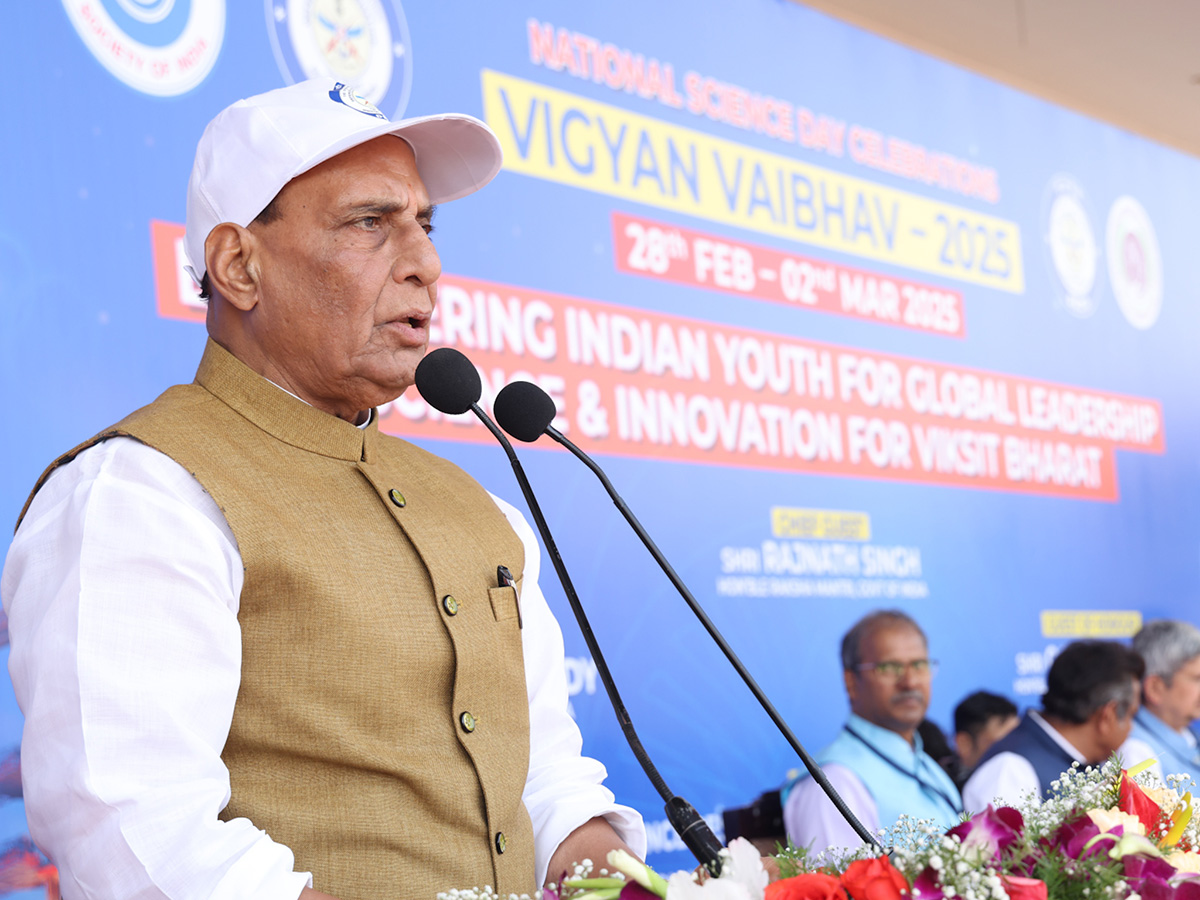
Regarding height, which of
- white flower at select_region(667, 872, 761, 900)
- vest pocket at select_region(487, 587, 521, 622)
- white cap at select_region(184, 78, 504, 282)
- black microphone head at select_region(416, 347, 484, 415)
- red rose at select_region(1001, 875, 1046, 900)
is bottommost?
red rose at select_region(1001, 875, 1046, 900)

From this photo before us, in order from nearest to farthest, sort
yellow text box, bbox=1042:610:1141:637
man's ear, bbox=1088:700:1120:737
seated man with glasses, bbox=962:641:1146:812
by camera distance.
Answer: seated man with glasses, bbox=962:641:1146:812 → man's ear, bbox=1088:700:1120:737 → yellow text box, bbox=1042:610:1141:637

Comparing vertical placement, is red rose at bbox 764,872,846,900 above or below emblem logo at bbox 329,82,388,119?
below

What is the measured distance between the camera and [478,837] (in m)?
1.34

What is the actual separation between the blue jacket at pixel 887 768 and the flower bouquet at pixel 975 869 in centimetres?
254

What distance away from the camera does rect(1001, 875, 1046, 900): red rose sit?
778 millimetres

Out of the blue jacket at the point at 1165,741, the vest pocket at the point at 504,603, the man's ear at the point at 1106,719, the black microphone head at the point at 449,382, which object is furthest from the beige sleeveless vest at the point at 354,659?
the blue jacket at the point at 1165,741

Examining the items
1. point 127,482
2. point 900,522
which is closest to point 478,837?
point 127,482

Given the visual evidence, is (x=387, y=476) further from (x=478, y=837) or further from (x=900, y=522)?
(x=900, y=522)

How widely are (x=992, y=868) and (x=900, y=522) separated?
308 cm

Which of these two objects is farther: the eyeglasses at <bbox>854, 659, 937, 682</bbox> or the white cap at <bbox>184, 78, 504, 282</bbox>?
the eyeglasses at <bbox>854, 659, 937, 682</bbox>

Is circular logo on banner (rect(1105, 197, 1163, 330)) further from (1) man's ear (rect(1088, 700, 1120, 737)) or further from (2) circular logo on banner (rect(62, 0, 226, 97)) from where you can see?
(2) circular logo on banner (rect(62, 0, 226, 97))

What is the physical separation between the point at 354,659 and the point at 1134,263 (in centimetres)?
450

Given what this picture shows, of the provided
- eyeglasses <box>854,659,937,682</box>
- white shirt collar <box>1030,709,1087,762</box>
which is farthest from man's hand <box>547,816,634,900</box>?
white shirt collar <box>1030,709,1087,762</box>

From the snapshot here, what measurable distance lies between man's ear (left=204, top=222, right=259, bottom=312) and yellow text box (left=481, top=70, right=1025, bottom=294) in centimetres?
162
